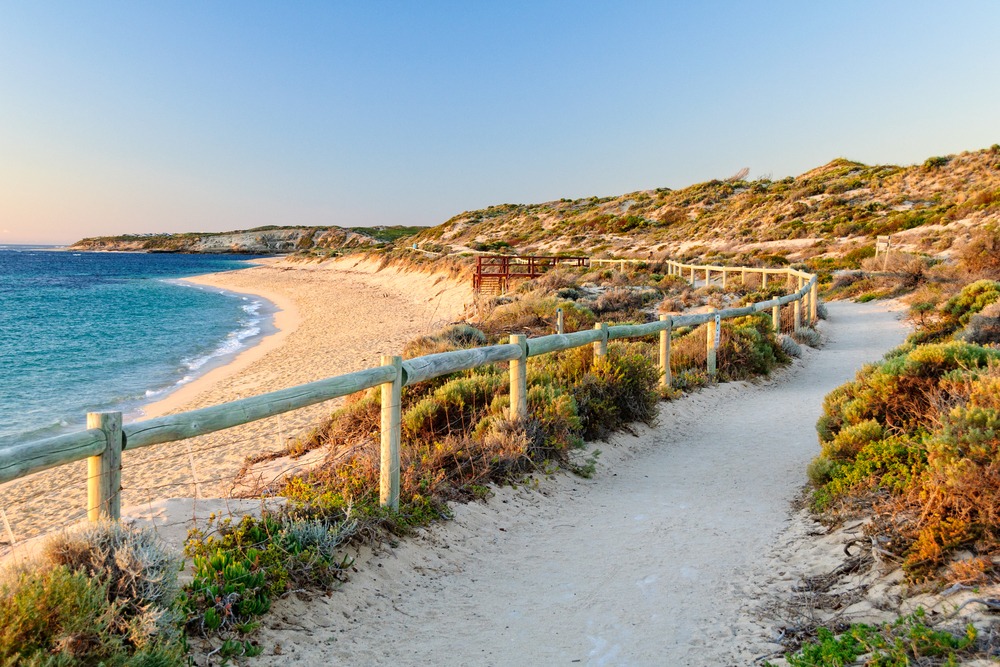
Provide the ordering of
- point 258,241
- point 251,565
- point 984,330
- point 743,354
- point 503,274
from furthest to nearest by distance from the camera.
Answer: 1. point 258,241
2. point 503,274
3. point 984,330
4. point 743,354
5. point 251,565

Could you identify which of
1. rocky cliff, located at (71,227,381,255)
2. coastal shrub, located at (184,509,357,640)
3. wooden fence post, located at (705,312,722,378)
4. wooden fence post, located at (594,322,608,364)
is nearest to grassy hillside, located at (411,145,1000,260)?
wooden fence post, located at (705,312,722,378)

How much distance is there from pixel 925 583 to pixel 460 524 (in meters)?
2.76

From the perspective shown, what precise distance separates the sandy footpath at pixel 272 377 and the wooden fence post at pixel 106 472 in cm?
95

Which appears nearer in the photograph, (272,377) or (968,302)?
(968,302)

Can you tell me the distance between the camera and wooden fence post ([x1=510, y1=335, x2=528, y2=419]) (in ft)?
19.6

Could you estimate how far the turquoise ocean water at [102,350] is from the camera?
13.5 metres

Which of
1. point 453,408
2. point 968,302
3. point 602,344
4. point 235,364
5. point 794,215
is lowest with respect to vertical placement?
point 235,364

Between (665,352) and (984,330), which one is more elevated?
(984,330)

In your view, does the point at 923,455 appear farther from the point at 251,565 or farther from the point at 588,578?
the point at 251,565

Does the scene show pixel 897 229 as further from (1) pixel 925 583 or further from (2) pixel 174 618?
(2) pixel 174 618

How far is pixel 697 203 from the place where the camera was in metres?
58.2

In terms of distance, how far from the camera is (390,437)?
14.4ft

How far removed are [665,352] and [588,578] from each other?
5.35m

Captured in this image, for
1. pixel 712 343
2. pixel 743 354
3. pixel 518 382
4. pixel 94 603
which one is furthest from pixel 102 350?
pixel 94 603
